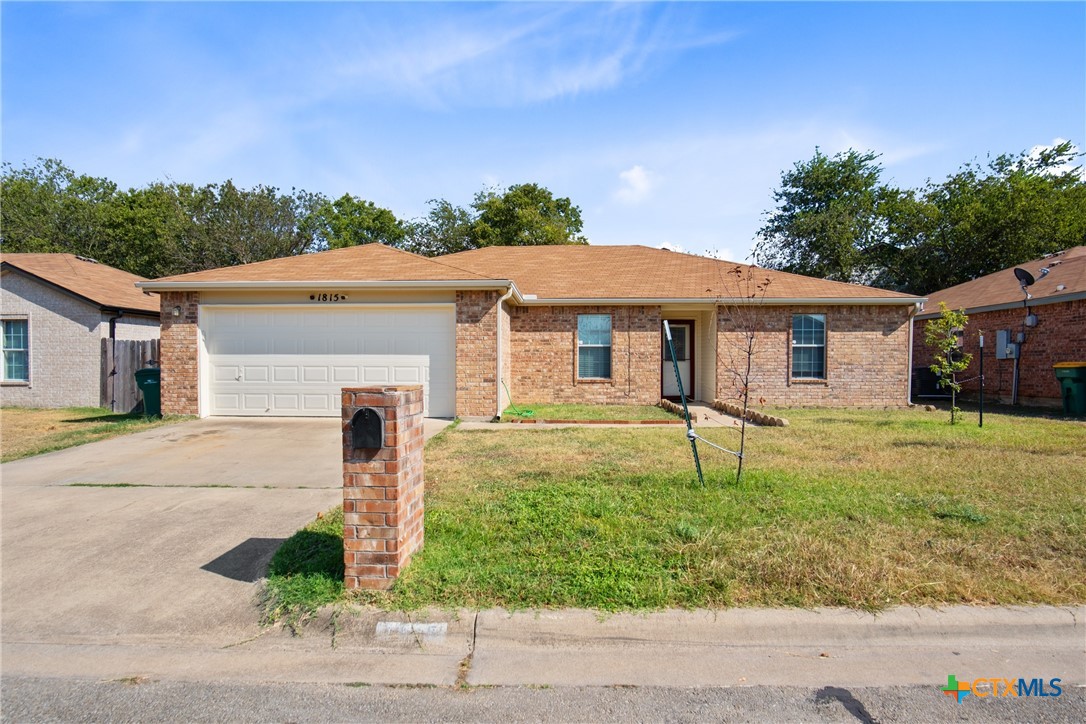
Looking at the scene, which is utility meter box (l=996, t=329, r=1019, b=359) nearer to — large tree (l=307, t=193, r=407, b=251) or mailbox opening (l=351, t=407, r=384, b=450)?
mailbox opening (l=351, t=407, r=384, b=450)

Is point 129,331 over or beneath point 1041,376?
over

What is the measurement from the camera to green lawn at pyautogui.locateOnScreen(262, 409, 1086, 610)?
3.62 metres

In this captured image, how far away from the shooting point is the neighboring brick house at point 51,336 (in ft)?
46.4

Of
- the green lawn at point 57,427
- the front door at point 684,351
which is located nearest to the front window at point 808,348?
the front door at point 684,351

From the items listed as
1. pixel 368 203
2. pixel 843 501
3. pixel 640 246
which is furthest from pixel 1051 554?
pixel 368 203

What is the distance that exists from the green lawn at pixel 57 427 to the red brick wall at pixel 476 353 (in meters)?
5.69

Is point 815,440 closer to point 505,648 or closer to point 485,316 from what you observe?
point 485,316

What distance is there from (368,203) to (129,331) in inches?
859

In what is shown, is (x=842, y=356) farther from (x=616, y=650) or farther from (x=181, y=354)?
(x=181, y=354)

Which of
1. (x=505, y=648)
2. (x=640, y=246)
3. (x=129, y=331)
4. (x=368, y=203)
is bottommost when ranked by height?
(x=505, y=648)

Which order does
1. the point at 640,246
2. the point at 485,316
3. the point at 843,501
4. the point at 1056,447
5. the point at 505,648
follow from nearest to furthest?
1. the point at 505,648
2. the point at 843,501
3. the point at 1056,447
4. the point at 485,316
5. the point at 640,246

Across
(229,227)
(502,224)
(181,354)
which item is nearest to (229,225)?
(229,227)

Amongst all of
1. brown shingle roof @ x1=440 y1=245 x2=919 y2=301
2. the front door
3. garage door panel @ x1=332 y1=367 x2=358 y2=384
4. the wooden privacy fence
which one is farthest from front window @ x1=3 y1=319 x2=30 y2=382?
the front door

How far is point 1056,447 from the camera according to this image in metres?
8.18
